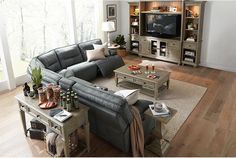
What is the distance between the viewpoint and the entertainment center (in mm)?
6016

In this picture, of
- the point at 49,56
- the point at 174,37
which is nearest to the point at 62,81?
the point at 49,56

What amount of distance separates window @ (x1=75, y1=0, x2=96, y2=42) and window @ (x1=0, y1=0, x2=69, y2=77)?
0.51 m

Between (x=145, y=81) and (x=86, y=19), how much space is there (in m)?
3.64

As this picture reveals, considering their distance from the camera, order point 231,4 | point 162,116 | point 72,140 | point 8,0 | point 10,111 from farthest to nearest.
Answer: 1. point 231,4
2. point 8,0
3. point 10,111
4. point 72,140
5. point 162,116

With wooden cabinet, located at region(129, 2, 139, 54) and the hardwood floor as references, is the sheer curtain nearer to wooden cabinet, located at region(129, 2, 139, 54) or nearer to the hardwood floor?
wooden cabinet, located at region(129, 2, 139, 54)

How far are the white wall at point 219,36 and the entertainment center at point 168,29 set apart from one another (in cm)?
21

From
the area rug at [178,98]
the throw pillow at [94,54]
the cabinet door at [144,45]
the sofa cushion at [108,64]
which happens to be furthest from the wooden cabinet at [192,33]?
the throw pillow at [94,54]

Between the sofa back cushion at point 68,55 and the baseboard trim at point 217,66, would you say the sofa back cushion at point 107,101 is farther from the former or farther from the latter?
the baseboard trim at point 217,66

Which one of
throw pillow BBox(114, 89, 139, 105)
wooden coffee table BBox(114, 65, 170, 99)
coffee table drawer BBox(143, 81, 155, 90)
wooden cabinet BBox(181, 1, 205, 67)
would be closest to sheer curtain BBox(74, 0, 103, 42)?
wooden coffee table BBox(114, 65, 170, 99)

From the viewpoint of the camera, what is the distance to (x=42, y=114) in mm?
2736

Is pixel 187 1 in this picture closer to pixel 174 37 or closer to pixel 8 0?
pixel 174 37

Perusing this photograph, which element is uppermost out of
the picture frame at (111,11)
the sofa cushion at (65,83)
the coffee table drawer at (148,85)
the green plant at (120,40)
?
the picture frame at (111,11)

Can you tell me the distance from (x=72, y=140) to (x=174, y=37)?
481cm

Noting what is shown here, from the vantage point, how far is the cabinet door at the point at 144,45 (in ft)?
23.2
